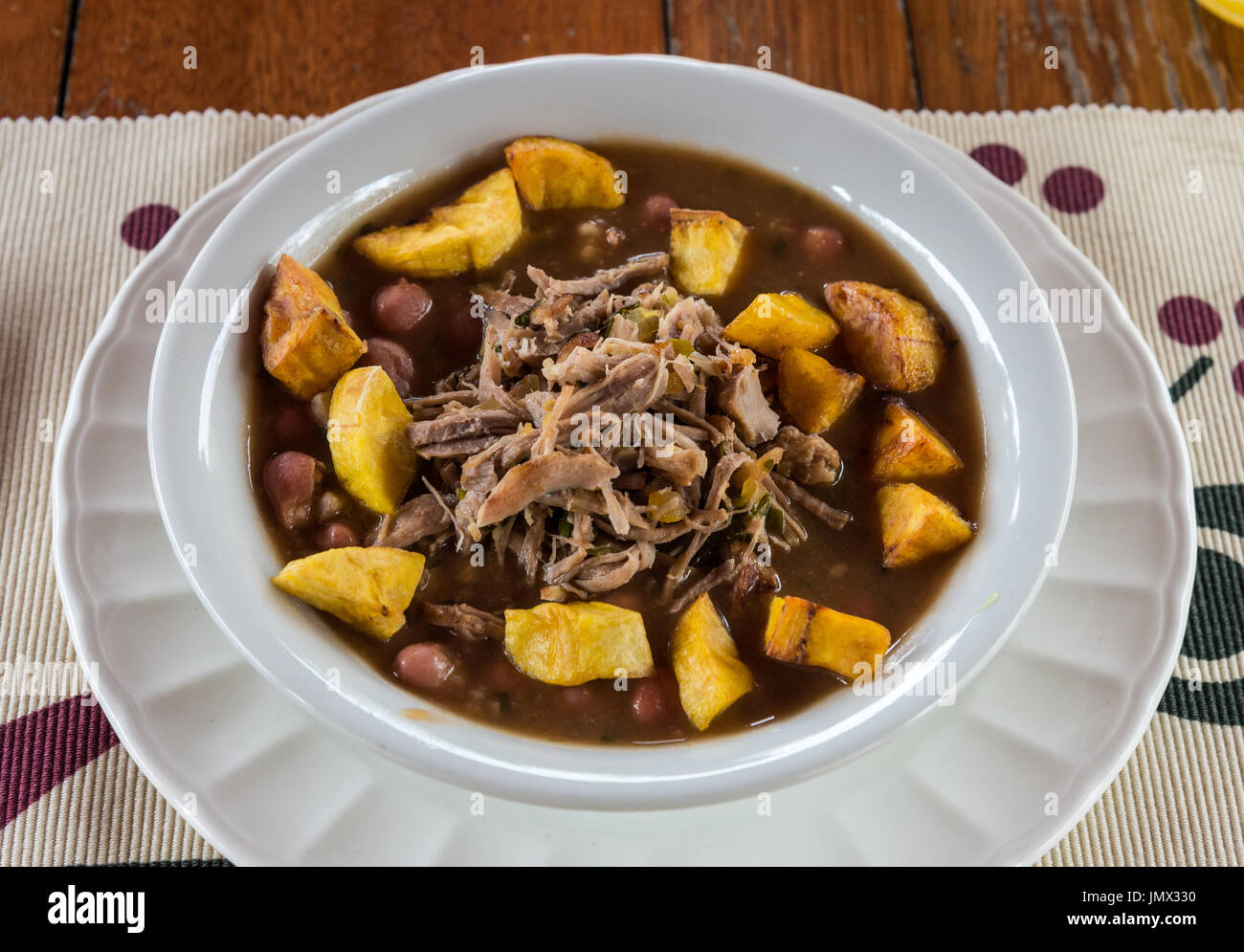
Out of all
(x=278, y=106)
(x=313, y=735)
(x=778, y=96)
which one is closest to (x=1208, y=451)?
(x=778, y=96)

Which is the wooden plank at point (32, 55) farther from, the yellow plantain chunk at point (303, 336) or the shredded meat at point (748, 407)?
the shredded meat at point (748, 407)

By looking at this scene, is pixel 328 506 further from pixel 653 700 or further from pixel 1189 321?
pixel 1189 321

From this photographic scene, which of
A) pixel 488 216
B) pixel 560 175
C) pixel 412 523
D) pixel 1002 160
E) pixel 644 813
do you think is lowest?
pixel 644 813

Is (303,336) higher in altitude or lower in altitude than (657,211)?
lower

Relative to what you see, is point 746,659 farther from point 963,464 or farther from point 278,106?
point 278,106

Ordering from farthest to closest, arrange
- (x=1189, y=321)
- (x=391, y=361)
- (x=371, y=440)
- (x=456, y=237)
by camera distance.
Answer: (x=1189, y=321) → (x=456, y=237) → (x=391, y=361) → (x=371, y=440)

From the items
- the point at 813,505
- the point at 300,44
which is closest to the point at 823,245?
the point at 813,505
